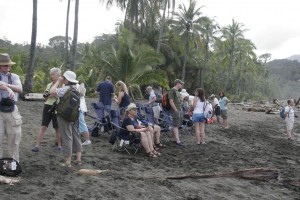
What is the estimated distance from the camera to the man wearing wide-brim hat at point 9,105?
4.96 meters

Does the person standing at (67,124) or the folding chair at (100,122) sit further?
the folding chair at (100,122)

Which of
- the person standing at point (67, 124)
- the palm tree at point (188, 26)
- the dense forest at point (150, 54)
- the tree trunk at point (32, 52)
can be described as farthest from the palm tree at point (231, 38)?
the person standing at point (67, 124)

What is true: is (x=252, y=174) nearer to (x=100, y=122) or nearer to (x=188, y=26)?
(x=100, y=122)

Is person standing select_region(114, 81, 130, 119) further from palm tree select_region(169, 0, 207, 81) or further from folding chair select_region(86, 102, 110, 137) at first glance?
palm tree select_region(169, 0, 207, 81)

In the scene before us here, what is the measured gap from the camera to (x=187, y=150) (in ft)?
29.8

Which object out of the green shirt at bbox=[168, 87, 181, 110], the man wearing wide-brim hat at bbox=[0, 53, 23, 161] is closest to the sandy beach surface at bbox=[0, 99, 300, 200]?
the man wearing wide-brim hat at bbox=[0, 53, 23, 161]

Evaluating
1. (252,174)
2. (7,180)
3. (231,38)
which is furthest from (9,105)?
(231,38)

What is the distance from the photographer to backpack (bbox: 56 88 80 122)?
5.77m

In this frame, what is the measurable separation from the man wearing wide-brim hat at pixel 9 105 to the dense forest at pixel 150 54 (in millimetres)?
11351

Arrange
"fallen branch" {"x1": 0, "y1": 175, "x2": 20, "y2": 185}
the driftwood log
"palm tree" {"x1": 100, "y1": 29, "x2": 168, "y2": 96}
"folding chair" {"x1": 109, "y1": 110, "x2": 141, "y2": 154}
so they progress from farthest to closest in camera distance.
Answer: "palm tree" {"x1": 100, "y1": 29, "x2": 168, "y2": 96}, "folding chair" {"x1": 109, "y1": 110, "x2": 141, "y2": 154}, the driftwood log, "fallen branch" {"x1": 0, "y1": 175, "x2": 20, "y2": 185}

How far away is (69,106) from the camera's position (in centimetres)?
577

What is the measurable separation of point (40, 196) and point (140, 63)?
18135 millimetres

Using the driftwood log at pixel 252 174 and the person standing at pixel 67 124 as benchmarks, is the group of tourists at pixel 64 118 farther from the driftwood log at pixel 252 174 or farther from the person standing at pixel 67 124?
the driftwood log at pixel 252 174

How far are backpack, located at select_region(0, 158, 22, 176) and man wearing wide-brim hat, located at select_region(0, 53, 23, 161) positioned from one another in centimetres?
17
